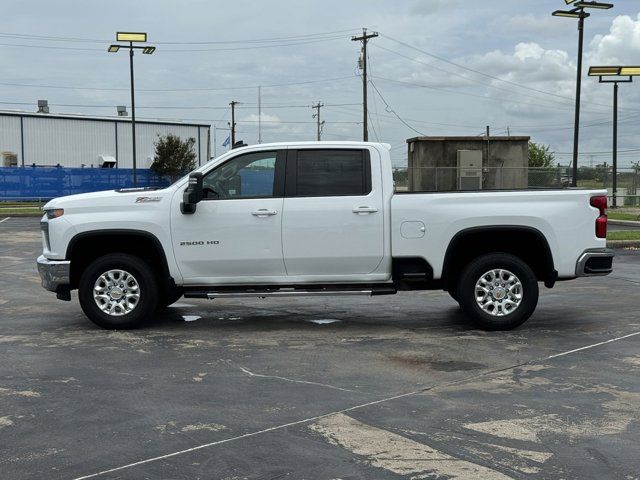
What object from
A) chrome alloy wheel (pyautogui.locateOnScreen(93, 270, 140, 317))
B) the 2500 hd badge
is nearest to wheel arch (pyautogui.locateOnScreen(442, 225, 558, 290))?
the 2500 hd badge

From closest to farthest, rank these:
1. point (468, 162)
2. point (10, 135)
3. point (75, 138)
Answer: point (468, 162) < point (10, 135) < point (75, 138)

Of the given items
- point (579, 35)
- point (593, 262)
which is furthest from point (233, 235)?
point (579, 35)

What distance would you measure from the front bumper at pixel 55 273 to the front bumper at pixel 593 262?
224 inches

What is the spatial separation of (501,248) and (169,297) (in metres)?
4.17

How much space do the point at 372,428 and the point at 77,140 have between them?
72343 mm

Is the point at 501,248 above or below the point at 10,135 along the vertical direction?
below

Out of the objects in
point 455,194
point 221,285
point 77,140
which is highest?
point 77,140

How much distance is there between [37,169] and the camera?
48594mm

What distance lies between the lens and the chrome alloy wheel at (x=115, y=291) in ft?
28.8

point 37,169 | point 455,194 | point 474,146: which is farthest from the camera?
point 37,169

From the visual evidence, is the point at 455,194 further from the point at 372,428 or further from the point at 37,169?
the point at 37,169

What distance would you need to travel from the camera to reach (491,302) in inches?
341

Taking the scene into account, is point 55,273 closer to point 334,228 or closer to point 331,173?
point 334,228

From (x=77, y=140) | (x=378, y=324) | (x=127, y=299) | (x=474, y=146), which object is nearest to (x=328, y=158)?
(x=378, y=324)
